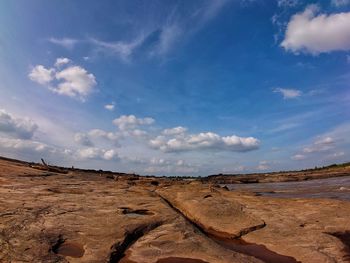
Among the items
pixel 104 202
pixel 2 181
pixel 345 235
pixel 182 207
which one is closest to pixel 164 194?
pixel 182 207

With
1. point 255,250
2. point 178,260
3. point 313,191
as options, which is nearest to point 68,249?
point 178,260

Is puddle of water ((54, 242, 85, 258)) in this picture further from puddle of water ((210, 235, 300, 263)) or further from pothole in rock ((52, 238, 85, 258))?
puddle of water ((210, 235, 300, 263))

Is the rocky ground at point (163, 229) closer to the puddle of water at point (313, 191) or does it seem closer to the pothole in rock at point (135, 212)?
the pothole in rock at point (135, 212)

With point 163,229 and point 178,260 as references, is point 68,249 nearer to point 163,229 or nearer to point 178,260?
point 178,260

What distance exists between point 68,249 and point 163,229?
3246mm

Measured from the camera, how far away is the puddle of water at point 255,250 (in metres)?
9.19

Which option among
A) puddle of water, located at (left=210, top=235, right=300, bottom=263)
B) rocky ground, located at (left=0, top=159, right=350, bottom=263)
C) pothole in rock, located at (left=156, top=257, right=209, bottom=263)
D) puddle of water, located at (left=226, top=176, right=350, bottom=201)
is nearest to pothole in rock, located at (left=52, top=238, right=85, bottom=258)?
rocky ground, located at (left=0, top=159, right=350, bottom=263)

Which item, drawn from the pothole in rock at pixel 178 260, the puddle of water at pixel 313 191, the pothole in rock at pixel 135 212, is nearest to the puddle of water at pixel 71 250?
the pothole in rock at pixel 178 260

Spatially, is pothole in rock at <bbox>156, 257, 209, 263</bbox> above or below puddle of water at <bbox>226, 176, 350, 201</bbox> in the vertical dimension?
below

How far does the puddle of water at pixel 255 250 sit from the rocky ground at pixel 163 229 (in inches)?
1.1

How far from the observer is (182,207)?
52.5ft

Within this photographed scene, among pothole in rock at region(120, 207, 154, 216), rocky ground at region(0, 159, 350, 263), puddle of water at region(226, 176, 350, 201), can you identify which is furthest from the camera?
puddle of water at region(226, 176, 350, 201)

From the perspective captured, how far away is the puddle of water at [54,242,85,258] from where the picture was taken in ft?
28.6

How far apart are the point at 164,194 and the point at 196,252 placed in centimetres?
1088
